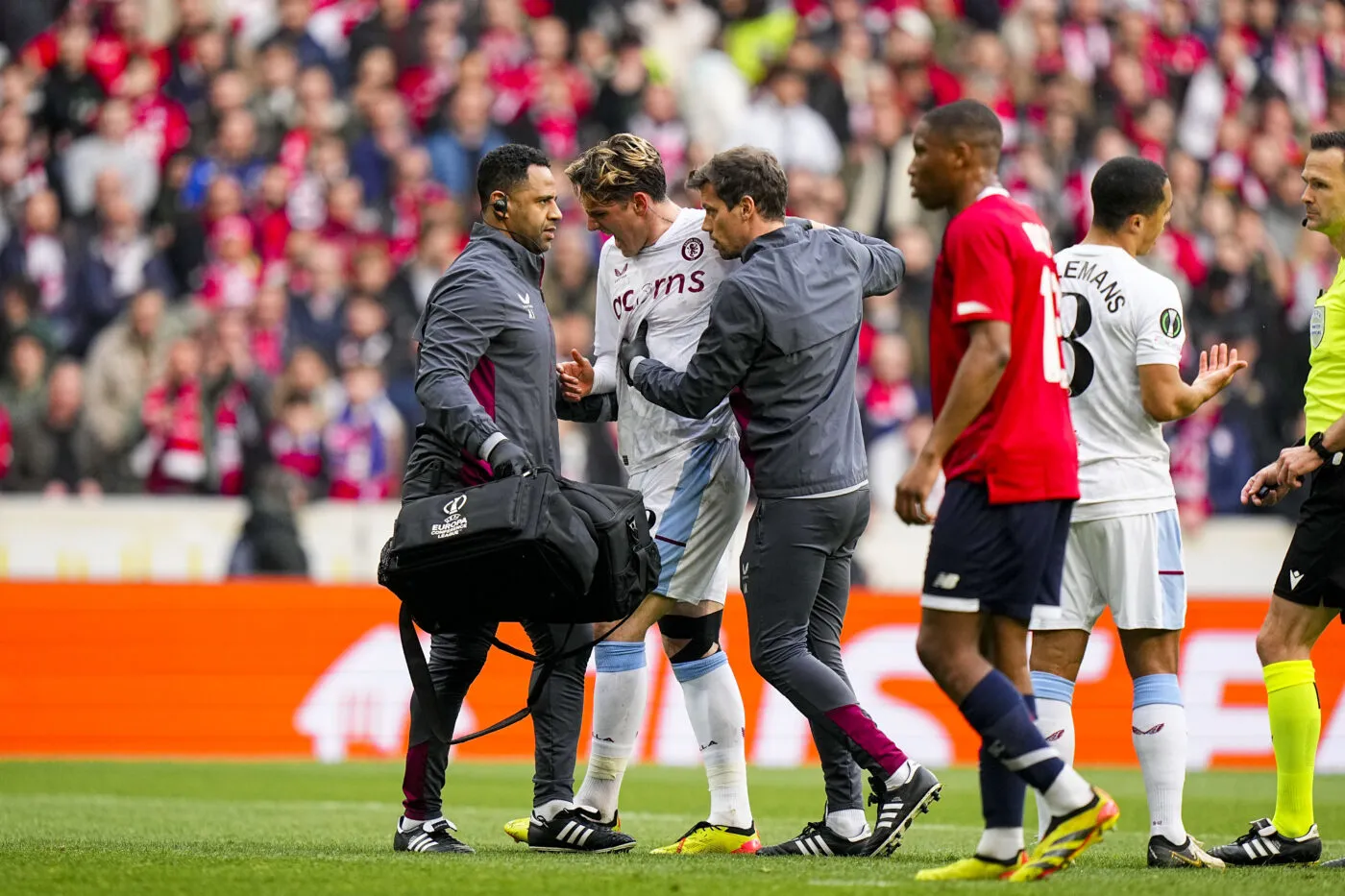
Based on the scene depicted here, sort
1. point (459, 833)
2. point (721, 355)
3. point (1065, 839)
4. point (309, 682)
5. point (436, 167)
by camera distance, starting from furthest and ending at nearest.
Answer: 1. point (436, 167)
2. point (309, 682)
3. point (459, 833)
4. point (721, 355)
5. point (1065, 839)

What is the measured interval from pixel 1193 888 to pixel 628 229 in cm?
324

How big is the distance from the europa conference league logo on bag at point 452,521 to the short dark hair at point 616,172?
4.69ft

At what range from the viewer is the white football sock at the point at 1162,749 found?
6.40m

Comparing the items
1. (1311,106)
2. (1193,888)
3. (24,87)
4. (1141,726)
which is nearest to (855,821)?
(1141,726)

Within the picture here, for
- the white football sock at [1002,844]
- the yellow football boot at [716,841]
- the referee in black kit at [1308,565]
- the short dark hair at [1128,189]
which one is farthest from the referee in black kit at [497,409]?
the referee in black kit at [1308,565]

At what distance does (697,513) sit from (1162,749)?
1.93 metres

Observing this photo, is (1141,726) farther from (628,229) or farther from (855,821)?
(628,229)

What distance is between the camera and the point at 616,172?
690 cm

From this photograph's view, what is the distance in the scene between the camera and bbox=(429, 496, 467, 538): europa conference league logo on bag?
20.2 ft

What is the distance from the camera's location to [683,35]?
1803 centimetres

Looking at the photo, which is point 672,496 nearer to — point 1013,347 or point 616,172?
point 616,172

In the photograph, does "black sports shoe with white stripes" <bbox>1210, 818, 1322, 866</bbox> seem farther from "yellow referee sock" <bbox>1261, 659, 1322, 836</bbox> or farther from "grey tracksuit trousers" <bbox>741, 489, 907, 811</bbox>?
"grey tracksuit trousers" <bbox>741, 489, 907, 811</bbox>

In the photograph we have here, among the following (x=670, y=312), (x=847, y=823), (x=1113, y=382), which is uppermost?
(x=670, y=312)

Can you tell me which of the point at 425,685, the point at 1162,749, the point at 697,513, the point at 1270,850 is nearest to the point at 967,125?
the point at 697,513
